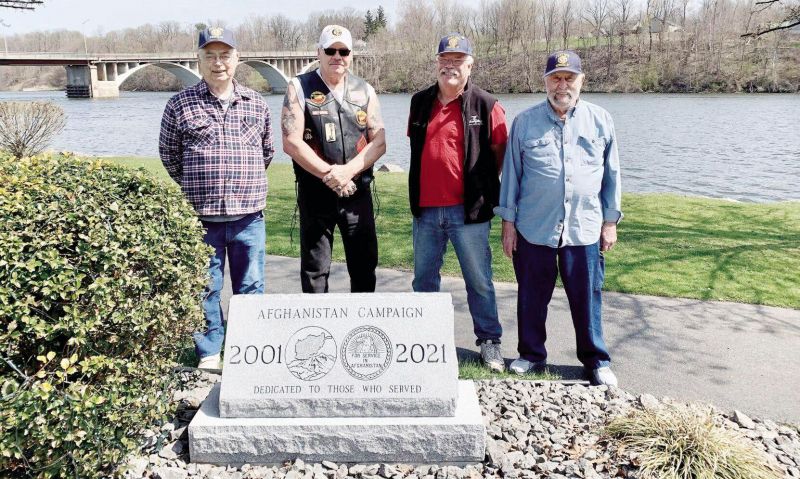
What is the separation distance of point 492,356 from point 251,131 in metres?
2.29

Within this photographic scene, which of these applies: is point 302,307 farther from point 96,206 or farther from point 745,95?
point 745,95

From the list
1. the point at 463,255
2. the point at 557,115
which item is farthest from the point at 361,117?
the point at 557,115

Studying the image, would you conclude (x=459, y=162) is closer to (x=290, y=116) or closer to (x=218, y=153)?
(x=290, y=116)

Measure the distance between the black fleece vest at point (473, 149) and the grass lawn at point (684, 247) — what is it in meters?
0.72

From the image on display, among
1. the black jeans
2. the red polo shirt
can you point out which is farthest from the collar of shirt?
the black jeans

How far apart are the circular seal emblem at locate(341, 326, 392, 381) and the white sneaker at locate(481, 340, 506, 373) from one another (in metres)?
1.32

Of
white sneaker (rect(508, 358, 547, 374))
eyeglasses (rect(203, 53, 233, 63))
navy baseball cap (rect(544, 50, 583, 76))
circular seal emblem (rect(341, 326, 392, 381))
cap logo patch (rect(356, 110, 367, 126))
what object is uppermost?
eyeglasses (rect(203, 53, 233, 63))

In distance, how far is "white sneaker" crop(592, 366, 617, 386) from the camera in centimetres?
420

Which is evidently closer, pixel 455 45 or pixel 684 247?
pixel 455 45

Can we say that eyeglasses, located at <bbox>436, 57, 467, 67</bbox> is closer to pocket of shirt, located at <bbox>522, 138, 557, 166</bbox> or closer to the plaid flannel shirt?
pocket of shirt, located at <bbox>522, 138, 557, 166</bbox>

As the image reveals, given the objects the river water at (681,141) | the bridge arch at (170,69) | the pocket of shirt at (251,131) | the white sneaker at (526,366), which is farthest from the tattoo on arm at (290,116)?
the bridge arch at (170,69)

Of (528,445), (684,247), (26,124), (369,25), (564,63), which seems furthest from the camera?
(369,25)

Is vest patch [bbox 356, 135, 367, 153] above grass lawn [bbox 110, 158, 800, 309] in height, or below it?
above

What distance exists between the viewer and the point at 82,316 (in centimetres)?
268
